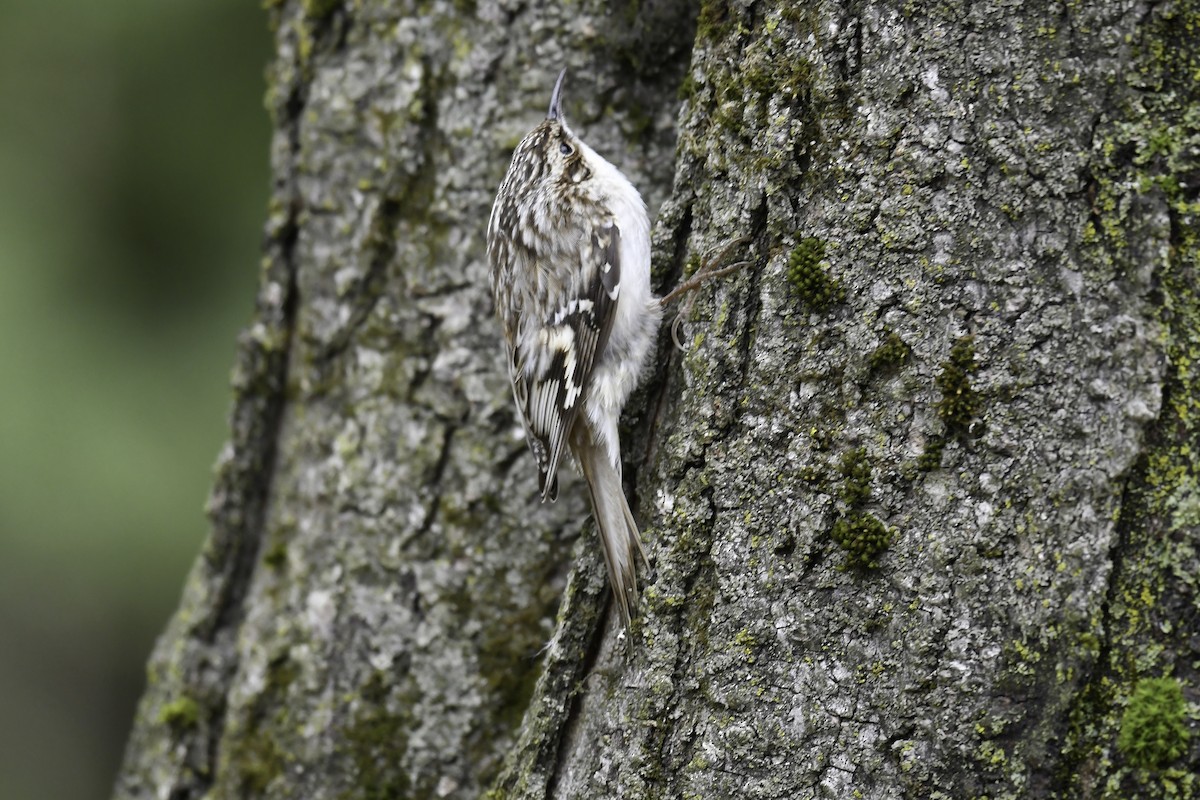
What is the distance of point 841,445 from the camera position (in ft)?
5.62

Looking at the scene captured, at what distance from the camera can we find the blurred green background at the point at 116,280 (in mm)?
5250

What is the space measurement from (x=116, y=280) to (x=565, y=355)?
4.12 m

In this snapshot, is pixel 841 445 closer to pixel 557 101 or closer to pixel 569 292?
pixel 569 292

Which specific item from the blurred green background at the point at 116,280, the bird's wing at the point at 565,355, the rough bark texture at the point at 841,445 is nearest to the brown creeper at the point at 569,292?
the bird's wing at the point at 565,355

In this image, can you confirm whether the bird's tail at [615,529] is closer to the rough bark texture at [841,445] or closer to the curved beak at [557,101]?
the rough bark texture at [841,445]

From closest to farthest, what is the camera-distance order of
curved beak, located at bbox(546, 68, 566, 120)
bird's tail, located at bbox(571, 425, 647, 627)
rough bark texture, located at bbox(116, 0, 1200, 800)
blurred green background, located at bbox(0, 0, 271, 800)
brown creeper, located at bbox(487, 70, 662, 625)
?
rough bark texture, located at bbox(116, 0, 1200, 800)
bird's tail, located at bbox(571, 425, 647, 627)
brown creeper, located at bbox(487, 70, 662, 625)
curved beak, located at bbox(546, 68, 566, 120)
blurred green background, located at bbox(0, 0, 271, 800)

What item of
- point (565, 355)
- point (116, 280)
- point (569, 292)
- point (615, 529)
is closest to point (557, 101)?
point (569, 292)

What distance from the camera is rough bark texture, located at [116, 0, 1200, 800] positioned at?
150 cm

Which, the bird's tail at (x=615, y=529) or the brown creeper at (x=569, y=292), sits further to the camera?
the brown creeper at (x=569, y=292)

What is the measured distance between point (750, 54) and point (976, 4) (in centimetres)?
42

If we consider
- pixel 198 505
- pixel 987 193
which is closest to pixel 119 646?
pixel 198 505

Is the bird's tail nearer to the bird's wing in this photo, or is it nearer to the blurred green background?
the bird's wing

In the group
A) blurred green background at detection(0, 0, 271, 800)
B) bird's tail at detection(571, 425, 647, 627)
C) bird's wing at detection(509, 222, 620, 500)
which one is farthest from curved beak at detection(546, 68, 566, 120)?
blurred green background at detection(0, 0, 271, 800)

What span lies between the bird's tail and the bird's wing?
0.19 metres
